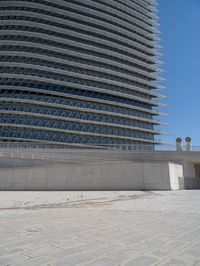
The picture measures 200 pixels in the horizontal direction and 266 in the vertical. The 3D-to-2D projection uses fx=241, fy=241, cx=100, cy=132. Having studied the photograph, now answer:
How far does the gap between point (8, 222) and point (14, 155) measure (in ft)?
81.7

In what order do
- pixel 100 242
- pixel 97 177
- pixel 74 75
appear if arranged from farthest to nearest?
pixel 74 75, pixel 97 177, pixel 100 242

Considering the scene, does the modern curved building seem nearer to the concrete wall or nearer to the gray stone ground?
the concrete wall

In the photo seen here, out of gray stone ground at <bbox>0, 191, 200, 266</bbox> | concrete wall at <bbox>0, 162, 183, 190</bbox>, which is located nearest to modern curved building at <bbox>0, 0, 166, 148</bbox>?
concrete wall at <bbox>0, 162, 183, 190</bbox>

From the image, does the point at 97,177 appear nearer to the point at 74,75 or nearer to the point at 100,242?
the point at 100,242

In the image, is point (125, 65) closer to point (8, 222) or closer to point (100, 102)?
point (100, 102)

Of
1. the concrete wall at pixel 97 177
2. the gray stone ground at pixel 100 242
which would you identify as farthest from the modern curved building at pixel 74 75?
the gray stone ground at pixel 100 242

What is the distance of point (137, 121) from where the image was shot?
74688 mm

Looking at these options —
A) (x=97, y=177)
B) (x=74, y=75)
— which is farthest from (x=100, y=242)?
(x=74, y=75)

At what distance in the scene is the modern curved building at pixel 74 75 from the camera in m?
60.7

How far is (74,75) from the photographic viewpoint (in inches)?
2603

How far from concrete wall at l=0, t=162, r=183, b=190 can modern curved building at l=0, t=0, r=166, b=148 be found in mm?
35279

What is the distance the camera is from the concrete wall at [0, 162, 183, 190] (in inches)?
877

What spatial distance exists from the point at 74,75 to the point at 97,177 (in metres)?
48.1

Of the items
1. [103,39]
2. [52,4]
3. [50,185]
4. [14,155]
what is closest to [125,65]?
[103,39]
